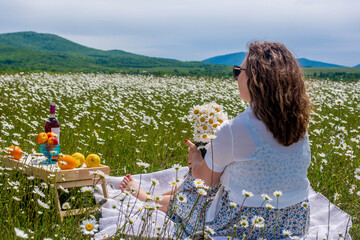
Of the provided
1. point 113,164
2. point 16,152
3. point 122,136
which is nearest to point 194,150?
point 16,152

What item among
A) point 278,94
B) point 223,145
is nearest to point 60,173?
point 223,145

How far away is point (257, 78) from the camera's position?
2488 millimetres

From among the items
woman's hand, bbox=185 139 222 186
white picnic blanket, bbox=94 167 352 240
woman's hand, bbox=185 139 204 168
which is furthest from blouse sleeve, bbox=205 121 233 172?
white picnic blanket, bbox=94 167 352 240

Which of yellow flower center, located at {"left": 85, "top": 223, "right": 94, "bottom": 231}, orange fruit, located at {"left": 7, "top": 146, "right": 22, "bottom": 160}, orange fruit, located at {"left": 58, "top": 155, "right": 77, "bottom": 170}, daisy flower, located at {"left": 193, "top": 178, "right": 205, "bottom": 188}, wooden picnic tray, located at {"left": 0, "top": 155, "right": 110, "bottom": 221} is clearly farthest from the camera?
orange fruit, located at {"left": 7, "top": 146, "right": 22, "bottom": 160}

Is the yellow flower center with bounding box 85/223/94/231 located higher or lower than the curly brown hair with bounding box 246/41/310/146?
lower

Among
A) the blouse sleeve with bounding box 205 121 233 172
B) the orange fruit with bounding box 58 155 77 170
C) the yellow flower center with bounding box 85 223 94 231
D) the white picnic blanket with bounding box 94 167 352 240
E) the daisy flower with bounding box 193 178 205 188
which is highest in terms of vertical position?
the blouse sleeve with bounding box 205 121 233 172

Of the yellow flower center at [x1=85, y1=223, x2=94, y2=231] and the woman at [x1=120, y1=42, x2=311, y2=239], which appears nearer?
the yellow flower center at [x1=85, y1=223, x2=94, y2=231]

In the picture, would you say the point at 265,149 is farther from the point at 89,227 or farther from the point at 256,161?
the point at 89,227

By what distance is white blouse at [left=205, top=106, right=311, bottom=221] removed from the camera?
2430 millimetres

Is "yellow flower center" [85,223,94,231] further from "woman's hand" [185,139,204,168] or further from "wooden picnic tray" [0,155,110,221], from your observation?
"wooden picnic tray" [0,155,110,221]

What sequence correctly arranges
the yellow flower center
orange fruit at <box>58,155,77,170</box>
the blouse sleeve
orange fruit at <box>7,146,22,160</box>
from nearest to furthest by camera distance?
the yellow flower center < the blouse sleeve < orange fruit at <box>58,155,77,170</box> < orange fruit at <box>7,146,22,160</box>

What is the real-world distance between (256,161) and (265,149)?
9 cm

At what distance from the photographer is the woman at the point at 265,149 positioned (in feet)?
7.98

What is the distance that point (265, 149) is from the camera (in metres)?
2.45
